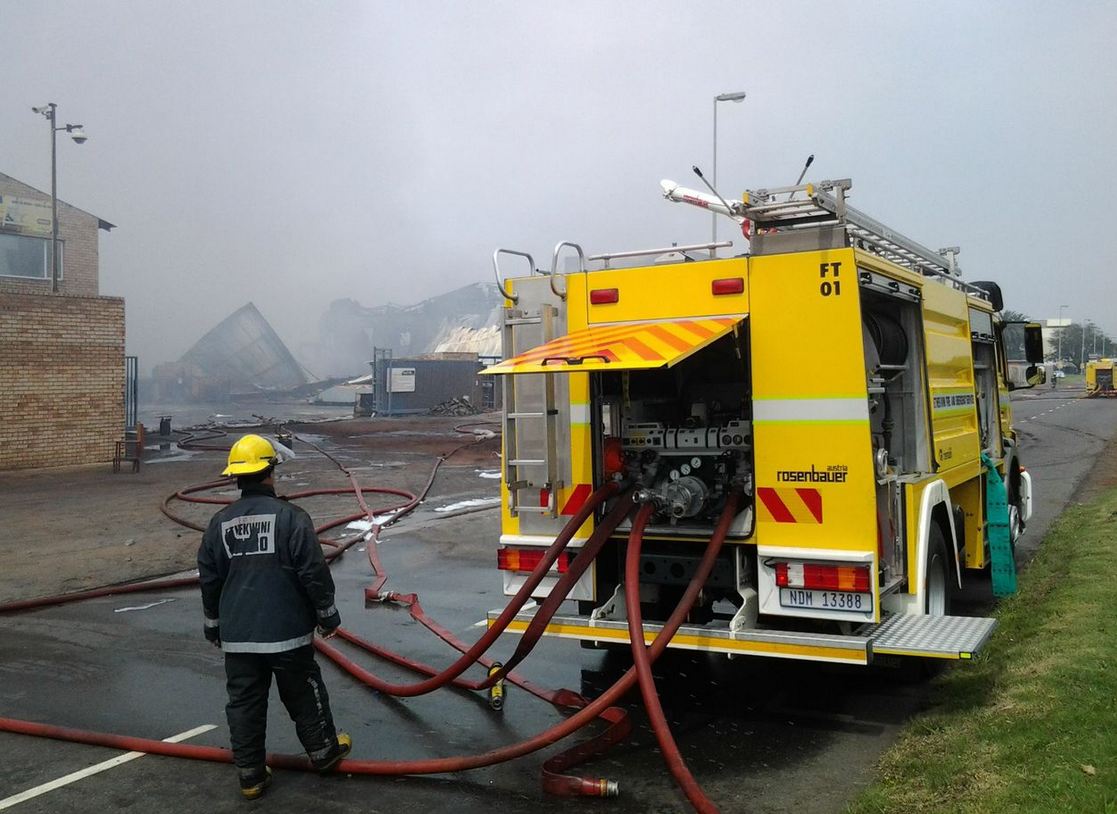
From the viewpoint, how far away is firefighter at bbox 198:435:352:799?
4.06 meters

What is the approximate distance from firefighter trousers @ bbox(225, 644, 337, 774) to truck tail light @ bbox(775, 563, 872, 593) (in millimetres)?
2335

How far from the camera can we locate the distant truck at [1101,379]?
50.5 m

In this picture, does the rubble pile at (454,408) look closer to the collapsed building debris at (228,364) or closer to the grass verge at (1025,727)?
the collapsed building debris at (228,364)

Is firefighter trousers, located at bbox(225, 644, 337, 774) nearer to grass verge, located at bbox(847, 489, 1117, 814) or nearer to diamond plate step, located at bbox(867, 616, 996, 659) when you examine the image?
grass verge, located at bbox(847, 489, 1117, 814)

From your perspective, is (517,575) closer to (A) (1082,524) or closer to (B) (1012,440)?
(B) (1012,440)

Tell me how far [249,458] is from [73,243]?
35237 millimetres

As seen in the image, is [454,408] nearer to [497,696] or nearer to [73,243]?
[73,243]

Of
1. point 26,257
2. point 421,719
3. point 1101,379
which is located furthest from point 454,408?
point 1101,379

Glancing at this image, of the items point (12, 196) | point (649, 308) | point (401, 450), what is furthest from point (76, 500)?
point (12, 196)

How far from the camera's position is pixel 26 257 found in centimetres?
3419

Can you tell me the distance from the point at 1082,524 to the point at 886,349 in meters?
6.08

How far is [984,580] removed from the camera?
8117 millimetres

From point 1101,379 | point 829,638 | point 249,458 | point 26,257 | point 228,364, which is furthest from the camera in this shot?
point 228,364

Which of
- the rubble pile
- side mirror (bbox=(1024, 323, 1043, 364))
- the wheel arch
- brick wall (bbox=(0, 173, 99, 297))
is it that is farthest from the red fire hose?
brick wall (bbox=(0, 173, 99, 297))
